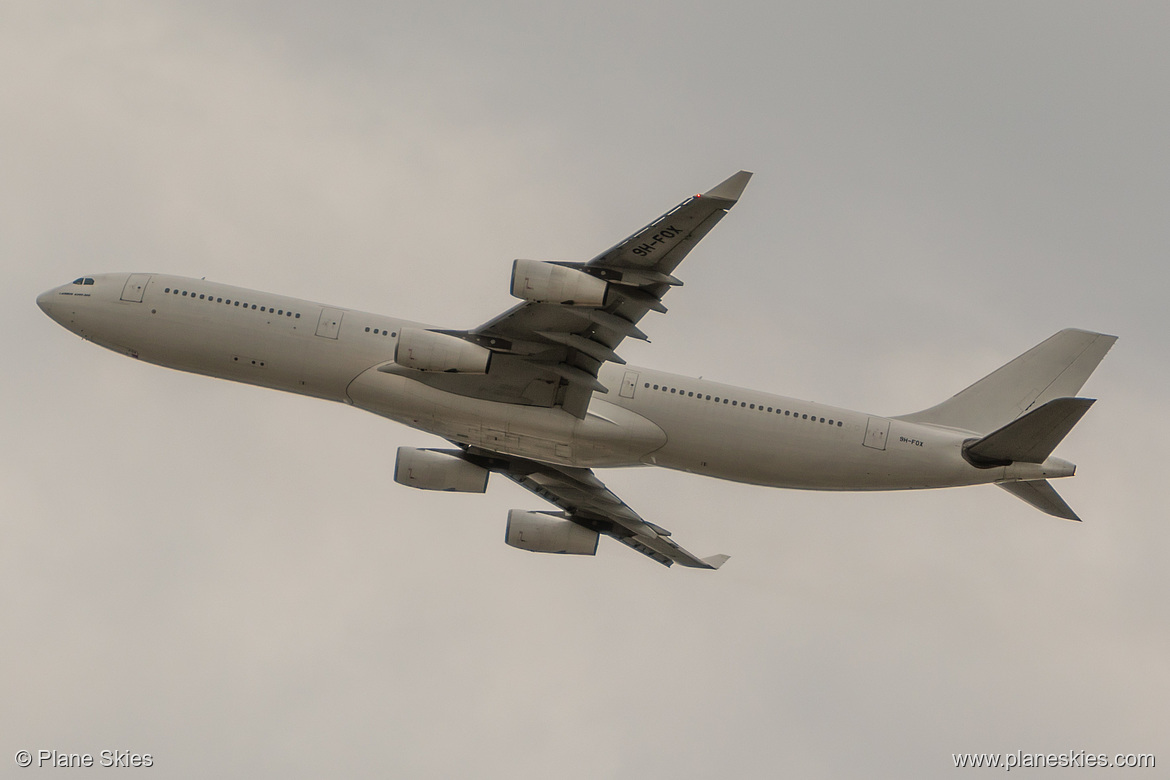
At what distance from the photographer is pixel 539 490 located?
41344mm

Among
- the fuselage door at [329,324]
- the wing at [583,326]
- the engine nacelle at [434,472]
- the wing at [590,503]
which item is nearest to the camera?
the wing at [583,326]

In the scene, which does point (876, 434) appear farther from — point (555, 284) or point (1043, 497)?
point (555, 284)

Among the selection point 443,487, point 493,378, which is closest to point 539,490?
point 443,487

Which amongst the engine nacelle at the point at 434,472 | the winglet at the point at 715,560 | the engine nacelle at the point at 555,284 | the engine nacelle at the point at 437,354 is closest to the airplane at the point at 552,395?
the engine nacelle at the point at 437,354

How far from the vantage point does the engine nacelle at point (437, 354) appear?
31953mm

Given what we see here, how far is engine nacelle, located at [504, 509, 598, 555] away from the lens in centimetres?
4097

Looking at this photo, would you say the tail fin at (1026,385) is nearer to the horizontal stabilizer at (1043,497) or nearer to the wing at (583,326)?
the horizontal stabilizer at (1043,497)

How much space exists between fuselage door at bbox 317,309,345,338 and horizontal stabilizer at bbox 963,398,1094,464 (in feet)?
67.1

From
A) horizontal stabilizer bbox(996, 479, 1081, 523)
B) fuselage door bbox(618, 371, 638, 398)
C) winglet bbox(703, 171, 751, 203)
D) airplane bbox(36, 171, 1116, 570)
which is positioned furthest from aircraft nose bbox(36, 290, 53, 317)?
horizontal stabilizer bbox(996, 479, 1081, 523)

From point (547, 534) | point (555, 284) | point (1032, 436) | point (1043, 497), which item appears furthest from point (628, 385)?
point (1043, 497)

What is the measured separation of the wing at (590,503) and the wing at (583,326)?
6.12 metres

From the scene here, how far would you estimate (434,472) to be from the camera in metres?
38.4

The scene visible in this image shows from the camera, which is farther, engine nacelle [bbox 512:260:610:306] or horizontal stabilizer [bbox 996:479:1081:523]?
horizontal stabilizer [bbox 996:479:1081:523]

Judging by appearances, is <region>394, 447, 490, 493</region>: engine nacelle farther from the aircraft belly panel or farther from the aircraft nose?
the aircraft nose
